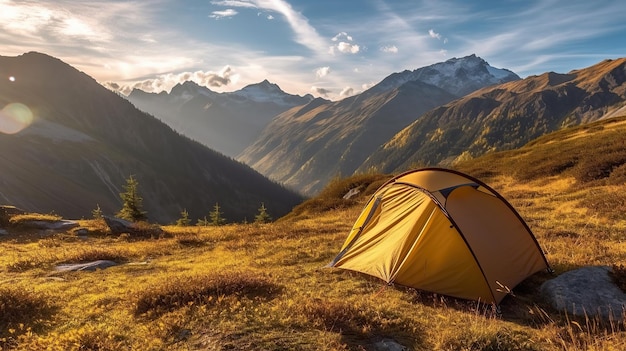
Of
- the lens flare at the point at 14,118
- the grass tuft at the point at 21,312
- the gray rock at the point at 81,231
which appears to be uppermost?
the lens flare at the point at 14,118

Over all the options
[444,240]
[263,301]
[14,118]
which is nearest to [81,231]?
[263,301]

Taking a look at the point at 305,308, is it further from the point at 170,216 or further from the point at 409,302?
the point at 170,216

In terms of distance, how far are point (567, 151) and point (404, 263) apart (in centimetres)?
3845

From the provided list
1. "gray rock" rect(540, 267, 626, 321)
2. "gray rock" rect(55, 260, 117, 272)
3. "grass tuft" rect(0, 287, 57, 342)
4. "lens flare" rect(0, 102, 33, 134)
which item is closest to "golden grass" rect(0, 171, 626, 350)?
"grass tuft" rect(0, 287, 57, 342)

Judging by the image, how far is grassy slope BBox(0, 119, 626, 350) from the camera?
848 cm

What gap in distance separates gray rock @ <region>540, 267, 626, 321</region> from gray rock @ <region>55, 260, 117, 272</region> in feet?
58.1

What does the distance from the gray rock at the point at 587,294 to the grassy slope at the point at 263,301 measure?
1.67 feet

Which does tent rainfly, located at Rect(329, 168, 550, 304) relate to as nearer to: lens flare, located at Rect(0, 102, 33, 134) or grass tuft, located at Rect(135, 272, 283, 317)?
grass tuft, located at Rect(135, 272, 283, 317)

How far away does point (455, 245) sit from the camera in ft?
40.0

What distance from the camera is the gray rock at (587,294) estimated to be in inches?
396

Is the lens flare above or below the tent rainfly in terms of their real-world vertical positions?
above

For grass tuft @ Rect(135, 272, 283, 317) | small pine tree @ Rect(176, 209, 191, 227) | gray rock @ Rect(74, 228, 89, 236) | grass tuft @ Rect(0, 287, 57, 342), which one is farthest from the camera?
small pine tree @ Rect(176, 209, 191, 227)

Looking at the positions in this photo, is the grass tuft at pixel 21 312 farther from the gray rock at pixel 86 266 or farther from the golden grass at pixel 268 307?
the gray rock at pixel 86 266

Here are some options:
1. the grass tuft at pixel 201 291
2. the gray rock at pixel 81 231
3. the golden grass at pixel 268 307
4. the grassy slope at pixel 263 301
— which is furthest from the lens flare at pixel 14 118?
the grass tuft at pixel 201 291
